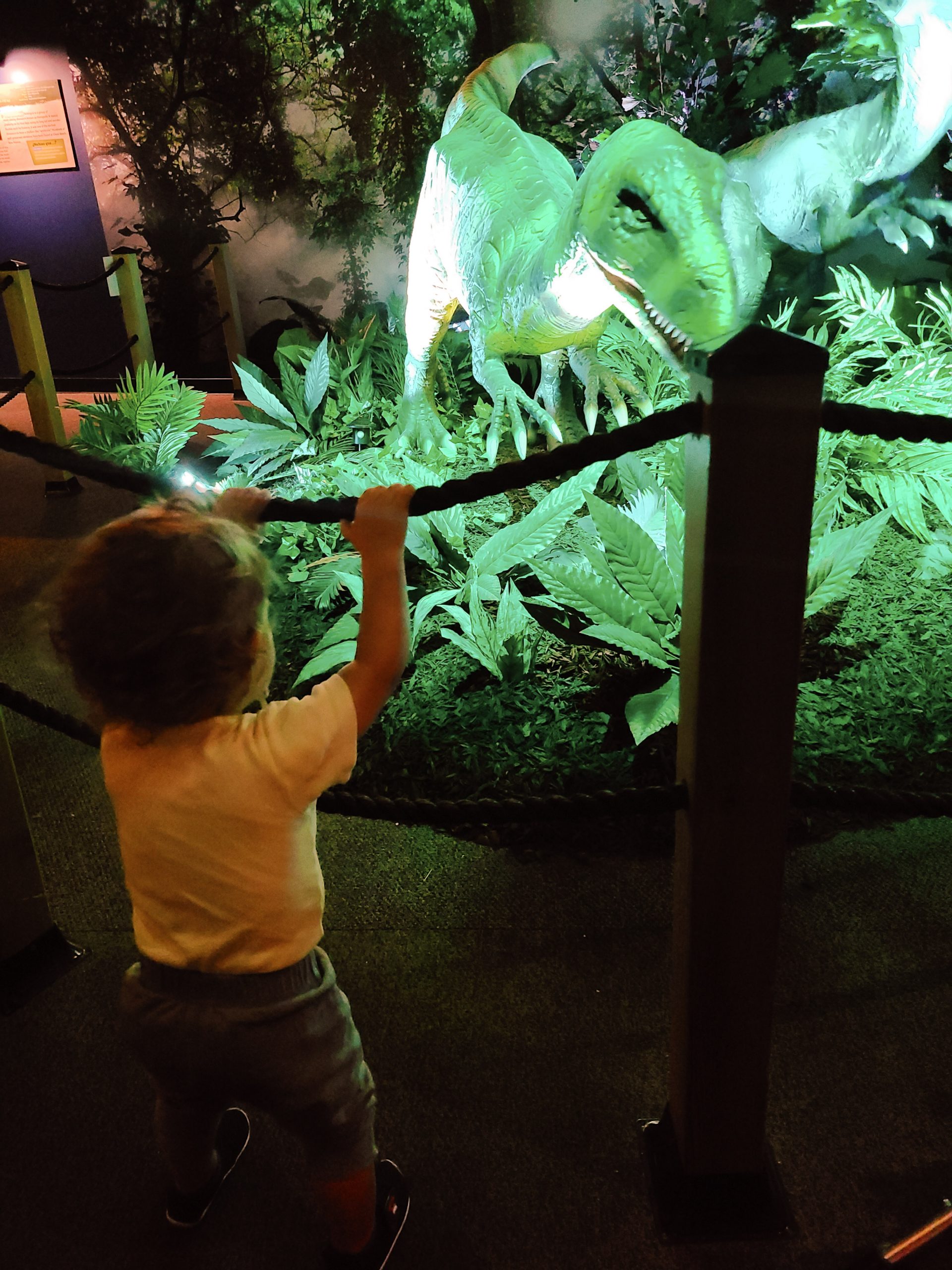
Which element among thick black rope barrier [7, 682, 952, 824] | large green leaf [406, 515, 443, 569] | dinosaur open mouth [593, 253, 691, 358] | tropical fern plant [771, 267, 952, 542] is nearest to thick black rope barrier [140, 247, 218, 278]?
tropical fern plant [771, 267, 952, 542]

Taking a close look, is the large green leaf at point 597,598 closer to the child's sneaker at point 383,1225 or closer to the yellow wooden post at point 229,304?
the child's sneaker at point 383,1225

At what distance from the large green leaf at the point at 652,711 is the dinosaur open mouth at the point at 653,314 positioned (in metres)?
0.87

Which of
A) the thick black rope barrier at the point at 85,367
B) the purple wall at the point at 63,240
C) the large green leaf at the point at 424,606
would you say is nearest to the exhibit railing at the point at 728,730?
the large green leaf at the point at 424,606

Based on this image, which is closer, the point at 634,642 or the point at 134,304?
the point at 634,642

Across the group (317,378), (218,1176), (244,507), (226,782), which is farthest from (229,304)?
(226,782)

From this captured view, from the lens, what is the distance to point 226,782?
A: 0.81 metres

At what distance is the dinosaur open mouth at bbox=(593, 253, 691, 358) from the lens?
88.0 inches

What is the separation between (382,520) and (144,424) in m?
3.53

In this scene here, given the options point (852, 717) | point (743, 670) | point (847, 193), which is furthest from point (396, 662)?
point (847, 193)

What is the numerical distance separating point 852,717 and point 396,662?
1.65m

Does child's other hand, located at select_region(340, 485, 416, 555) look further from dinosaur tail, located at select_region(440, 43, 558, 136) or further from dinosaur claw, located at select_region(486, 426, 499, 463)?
dinosaur tail, located at select_region(440, 43, 558, 136)

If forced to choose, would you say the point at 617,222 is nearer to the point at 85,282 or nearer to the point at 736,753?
the point at 736,753

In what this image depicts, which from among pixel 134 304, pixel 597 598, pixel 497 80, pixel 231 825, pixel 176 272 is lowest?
pixel 597 598

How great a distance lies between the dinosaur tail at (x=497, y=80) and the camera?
3477 millimetres
